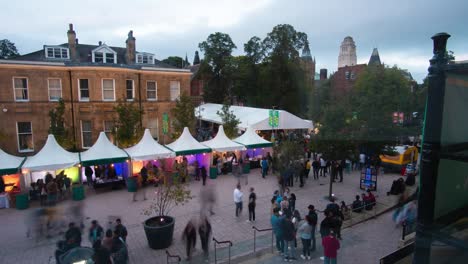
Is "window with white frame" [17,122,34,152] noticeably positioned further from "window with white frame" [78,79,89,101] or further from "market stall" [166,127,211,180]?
"market stall" [166,127,211,180]

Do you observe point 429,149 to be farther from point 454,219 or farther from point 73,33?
point 73,33

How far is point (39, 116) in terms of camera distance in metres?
22.0

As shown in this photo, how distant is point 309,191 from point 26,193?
12683mm

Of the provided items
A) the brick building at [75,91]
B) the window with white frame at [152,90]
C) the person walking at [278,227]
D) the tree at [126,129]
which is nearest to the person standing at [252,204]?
the person walking at [278,227]

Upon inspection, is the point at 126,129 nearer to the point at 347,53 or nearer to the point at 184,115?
the point at 184,115

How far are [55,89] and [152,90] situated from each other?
6.84 meters

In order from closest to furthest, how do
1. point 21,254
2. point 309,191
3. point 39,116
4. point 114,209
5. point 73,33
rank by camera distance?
point 21,254, point 114,209, point 309,191, point 39,116, point 73,33

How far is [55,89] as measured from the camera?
22.3 m

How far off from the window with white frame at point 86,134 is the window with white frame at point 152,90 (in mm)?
4930

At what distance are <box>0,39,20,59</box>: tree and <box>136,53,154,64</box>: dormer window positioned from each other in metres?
47.1

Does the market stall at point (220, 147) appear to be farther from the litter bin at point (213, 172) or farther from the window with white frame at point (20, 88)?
the window with white frame at point (20, 88)

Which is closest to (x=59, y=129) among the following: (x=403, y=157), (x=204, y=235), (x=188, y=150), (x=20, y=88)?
(x=20, y=88)

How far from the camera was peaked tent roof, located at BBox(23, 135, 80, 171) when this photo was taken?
45.8 ft

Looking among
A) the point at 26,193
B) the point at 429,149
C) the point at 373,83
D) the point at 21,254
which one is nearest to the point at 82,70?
the point at 26,193
